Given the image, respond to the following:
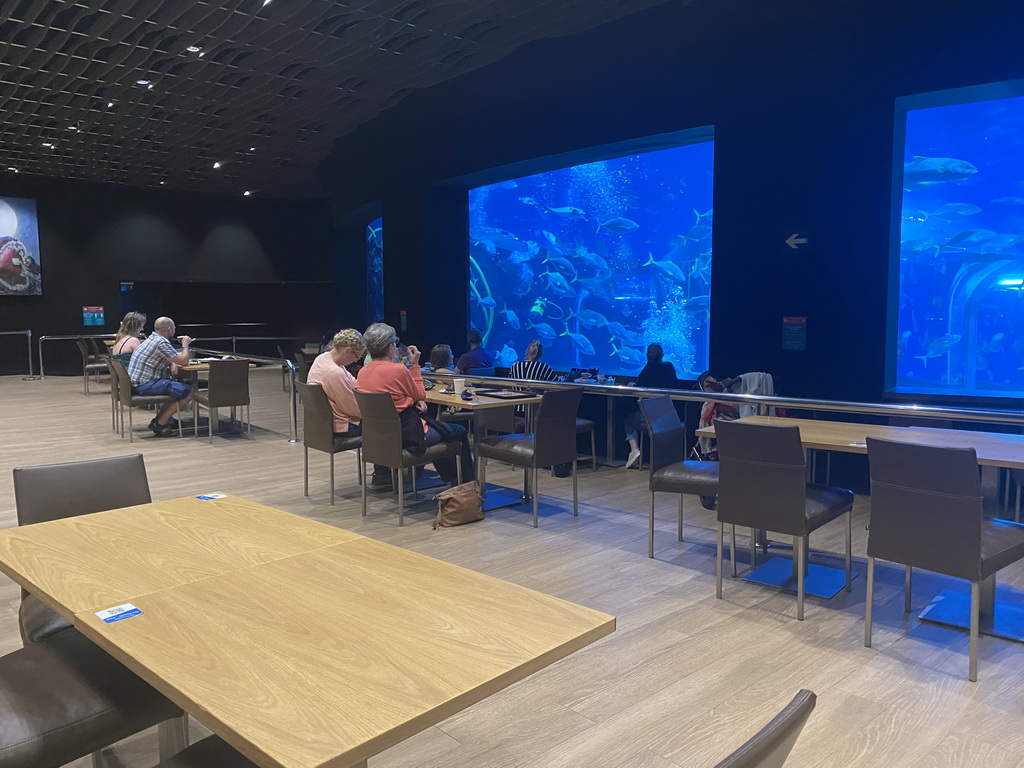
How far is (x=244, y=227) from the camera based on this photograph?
685 inches

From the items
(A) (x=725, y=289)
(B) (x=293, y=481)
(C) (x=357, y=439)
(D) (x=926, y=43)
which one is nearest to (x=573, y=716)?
(C) (x=357, y=439)

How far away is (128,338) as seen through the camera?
28.9 feet

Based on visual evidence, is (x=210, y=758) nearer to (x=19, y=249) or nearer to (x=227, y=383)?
(x=227, y=383)

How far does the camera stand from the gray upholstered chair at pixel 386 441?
15.2 feet

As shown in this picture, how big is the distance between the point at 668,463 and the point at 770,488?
0.90m

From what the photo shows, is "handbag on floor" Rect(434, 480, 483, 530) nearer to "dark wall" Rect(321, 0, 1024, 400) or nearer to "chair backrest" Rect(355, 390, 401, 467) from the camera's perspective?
"chair backrest" Rect(355, 390, 401, 467)

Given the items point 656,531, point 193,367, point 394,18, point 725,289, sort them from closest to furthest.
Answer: point 656,531 → point 725,289 → point 394,18 → point 193,367

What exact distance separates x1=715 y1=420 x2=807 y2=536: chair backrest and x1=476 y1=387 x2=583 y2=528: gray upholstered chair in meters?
1.43

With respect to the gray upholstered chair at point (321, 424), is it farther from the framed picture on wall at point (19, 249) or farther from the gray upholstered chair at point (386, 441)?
the framed picture on wall at point (19, 249)

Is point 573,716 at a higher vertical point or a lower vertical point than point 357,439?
lower

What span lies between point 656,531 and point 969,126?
331 inches

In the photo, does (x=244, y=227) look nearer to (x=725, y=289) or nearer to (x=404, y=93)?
(x=404, y=93)

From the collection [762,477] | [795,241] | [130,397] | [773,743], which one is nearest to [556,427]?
[762,477]

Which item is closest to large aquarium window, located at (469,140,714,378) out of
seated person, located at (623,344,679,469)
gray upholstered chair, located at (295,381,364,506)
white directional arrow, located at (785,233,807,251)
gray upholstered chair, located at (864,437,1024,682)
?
seated person, located at (623,344,679,469)
